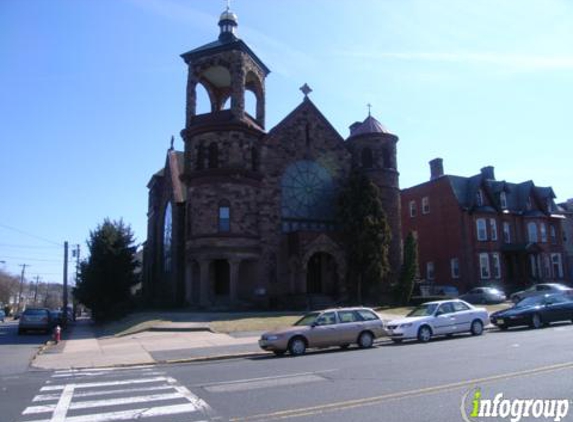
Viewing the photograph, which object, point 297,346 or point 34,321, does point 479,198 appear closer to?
point 297,346

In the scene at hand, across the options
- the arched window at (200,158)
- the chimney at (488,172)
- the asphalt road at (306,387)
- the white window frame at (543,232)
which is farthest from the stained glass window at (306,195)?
the white window frame at (543,232)

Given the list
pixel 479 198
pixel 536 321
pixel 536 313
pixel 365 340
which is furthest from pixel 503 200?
pixel 365 340

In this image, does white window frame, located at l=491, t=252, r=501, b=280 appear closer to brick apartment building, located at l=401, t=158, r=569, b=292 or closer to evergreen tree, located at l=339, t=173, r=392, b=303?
brick apartment building, located at l=401, t=158, r=569, b=292

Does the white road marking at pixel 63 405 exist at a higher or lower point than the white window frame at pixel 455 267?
lower

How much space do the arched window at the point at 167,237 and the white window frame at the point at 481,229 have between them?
88.1 ft

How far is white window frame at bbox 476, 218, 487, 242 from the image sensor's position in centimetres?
4532

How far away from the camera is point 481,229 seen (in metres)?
45.6

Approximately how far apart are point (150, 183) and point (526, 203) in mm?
37365

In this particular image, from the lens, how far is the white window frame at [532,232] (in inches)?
1934

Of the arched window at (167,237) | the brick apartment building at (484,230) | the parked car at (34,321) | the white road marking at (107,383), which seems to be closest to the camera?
the white road marking at (107,383)

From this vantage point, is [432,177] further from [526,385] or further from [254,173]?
[526,385]

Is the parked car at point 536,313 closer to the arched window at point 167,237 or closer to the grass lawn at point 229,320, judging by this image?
the grass lawn at point 229,320

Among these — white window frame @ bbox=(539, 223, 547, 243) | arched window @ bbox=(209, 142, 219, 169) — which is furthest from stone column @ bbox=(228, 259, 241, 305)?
white window frame @ bbox=(539, 223, 547, 243)

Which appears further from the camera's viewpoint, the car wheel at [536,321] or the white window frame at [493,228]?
the white window frame at [493,228]
